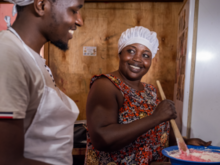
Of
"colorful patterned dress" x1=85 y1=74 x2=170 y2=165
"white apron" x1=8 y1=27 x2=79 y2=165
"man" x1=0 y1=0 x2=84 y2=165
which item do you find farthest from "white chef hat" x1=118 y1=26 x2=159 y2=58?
"white apron" x1=8 y1=27 x2=79 y2=165

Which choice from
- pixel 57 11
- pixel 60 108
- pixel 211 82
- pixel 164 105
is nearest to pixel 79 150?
pixel 164 105

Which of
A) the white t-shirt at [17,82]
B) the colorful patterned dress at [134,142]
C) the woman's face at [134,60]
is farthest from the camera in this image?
the woman's face at [134,60]

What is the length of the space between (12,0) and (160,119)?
896 millimetres

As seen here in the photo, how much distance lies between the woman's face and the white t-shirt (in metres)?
0.89

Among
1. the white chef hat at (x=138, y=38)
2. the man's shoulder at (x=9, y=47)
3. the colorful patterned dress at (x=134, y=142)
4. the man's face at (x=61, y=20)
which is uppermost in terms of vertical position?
the white chef hat at (x=138, y=38)

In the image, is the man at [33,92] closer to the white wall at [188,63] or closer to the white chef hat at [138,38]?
the white chef hat at [138,38]

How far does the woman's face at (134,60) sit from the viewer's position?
147 cm

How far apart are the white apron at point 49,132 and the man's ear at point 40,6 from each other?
10 centimetres

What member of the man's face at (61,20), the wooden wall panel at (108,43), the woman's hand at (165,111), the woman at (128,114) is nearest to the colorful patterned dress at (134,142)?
the woman at (128,114)

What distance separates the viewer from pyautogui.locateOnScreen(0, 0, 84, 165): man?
1.69 feet

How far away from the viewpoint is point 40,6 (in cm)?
70

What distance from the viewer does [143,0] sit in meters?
2.52

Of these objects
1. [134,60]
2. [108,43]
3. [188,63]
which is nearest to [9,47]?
[134,60]

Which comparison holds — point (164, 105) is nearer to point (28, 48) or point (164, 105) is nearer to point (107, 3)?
point (28, 48)
